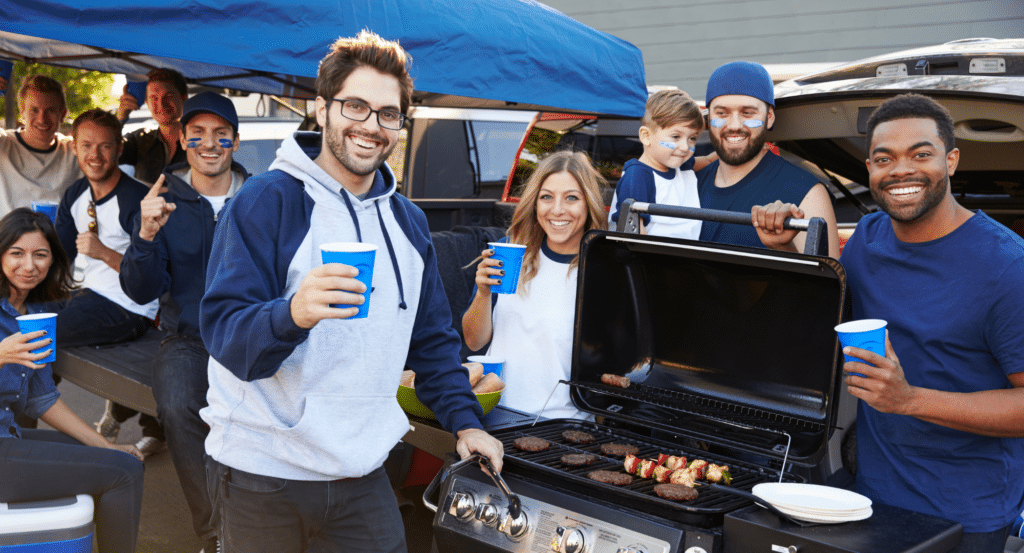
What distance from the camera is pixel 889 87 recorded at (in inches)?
113

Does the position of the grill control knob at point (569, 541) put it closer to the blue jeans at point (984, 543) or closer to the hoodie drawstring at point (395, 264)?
the hoodie drawstring at point (395, 264)

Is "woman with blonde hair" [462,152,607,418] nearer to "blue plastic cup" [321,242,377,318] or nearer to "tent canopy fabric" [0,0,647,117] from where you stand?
"tent canopy fabric" [0,0,647,117]

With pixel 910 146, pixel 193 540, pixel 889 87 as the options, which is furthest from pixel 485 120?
pixel 910 146

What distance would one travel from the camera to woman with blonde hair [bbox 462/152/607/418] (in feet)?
10.6

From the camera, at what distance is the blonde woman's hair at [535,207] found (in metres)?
3.37

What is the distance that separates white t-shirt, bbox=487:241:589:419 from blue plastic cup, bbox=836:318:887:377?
133cm

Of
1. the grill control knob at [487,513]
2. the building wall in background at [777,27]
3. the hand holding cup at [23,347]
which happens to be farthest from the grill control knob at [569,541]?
the building wall in background at [777,27]

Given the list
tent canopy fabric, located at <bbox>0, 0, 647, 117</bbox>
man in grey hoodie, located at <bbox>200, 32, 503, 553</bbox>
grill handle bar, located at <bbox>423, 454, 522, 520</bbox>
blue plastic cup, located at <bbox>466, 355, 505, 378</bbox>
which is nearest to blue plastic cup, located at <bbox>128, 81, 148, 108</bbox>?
tent canopy fabric, located at <bbox>0, 0, 647, 117</bbox>

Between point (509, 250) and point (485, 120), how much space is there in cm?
520

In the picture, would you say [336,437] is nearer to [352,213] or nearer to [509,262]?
[352,213]

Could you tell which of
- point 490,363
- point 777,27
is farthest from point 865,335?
point 777,27

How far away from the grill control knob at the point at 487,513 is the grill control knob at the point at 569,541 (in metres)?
0.23

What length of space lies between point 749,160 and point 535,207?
2.88 ft

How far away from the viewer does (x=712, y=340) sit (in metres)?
2.90
